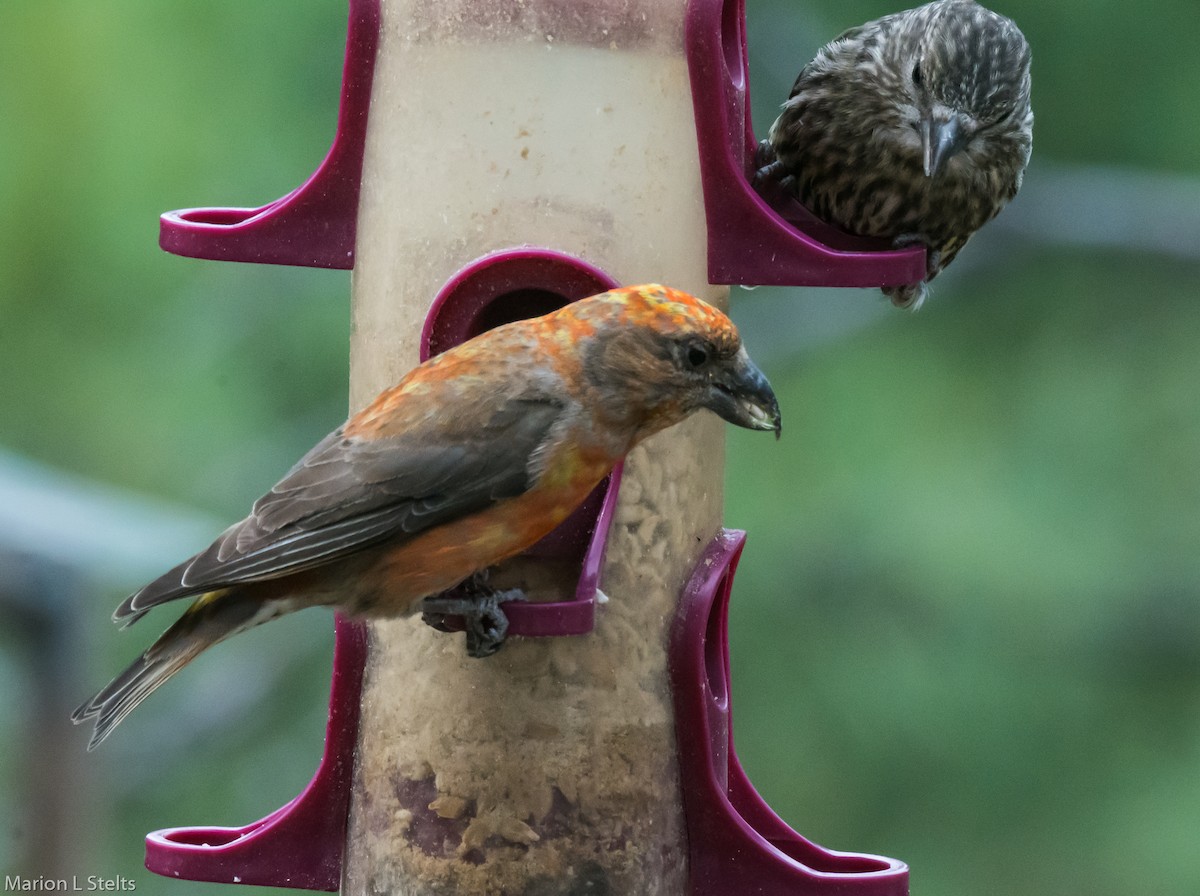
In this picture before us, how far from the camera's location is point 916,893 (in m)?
9.97

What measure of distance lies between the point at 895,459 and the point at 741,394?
207 inches

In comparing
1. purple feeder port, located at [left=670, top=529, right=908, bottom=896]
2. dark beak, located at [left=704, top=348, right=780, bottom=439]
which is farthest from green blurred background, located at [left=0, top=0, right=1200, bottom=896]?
dark beak, located at [left=704, top=348, right=780, bottom=439]

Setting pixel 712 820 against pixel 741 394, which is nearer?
pixel 741 394

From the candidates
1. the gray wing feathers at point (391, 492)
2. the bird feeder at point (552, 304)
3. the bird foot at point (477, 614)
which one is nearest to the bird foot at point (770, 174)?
the bird feeder at point (552, 304)

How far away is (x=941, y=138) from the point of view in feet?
18.3

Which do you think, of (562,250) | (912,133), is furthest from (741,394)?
(912,133)

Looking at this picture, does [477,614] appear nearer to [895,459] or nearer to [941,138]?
[941,138]

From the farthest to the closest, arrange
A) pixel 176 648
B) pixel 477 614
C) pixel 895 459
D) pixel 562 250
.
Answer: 1. pixel 895 459
2. pixel 562 250
3. pixel 176 648
4. pixel 477 614

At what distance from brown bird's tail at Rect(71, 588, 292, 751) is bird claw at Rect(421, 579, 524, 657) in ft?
1.15

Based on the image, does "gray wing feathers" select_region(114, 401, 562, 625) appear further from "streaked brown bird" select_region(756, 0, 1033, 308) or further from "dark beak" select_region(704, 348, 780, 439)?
"streaked brown bird" select_region(756, 0, 1033, 308)

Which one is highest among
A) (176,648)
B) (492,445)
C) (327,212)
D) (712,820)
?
(327,212)

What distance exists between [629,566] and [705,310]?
0.71 metres

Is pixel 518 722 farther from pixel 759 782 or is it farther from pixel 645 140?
pixel 759 782

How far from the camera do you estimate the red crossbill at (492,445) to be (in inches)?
179
